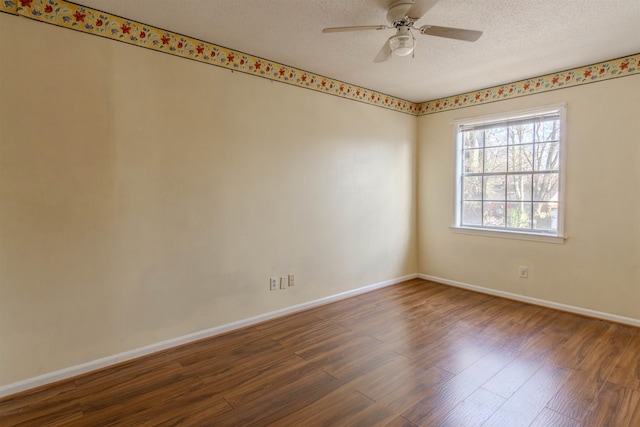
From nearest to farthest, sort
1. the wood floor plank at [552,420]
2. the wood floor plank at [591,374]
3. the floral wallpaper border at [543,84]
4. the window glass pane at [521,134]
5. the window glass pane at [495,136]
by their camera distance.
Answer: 1. the wood floor plank at [552,420]
2. the wood floor plank at [591,374]
3. the floral wallpaper border at [543,84]
4. the window glass pane at [521,134]
5. the window glass pane at [495,136]

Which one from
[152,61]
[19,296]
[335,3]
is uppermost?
[335,3]

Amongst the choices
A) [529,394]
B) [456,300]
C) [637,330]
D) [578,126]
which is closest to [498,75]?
[578,126]

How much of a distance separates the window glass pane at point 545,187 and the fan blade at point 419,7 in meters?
2.61

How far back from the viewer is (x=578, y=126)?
3391 millimetres

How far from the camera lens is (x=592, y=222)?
3.35 m

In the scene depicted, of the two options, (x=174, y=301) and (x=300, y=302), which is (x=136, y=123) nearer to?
(x=174, y=301)

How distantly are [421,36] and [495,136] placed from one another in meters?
2.02

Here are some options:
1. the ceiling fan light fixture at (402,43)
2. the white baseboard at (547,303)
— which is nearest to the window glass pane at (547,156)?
the white baseboard at (547,303)

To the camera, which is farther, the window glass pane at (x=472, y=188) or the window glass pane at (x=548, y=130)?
the window glass pane at (x=472, y=188)

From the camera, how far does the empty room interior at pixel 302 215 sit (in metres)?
2.10

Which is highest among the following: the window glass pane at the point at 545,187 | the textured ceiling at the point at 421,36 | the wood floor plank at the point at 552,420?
the textured ceiling at the point at 421,36

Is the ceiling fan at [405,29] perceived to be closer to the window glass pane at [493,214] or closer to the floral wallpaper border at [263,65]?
the floral wallpaper border at [263,65]

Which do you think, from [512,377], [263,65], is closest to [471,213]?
[512,377]

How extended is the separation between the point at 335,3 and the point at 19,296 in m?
2.77
